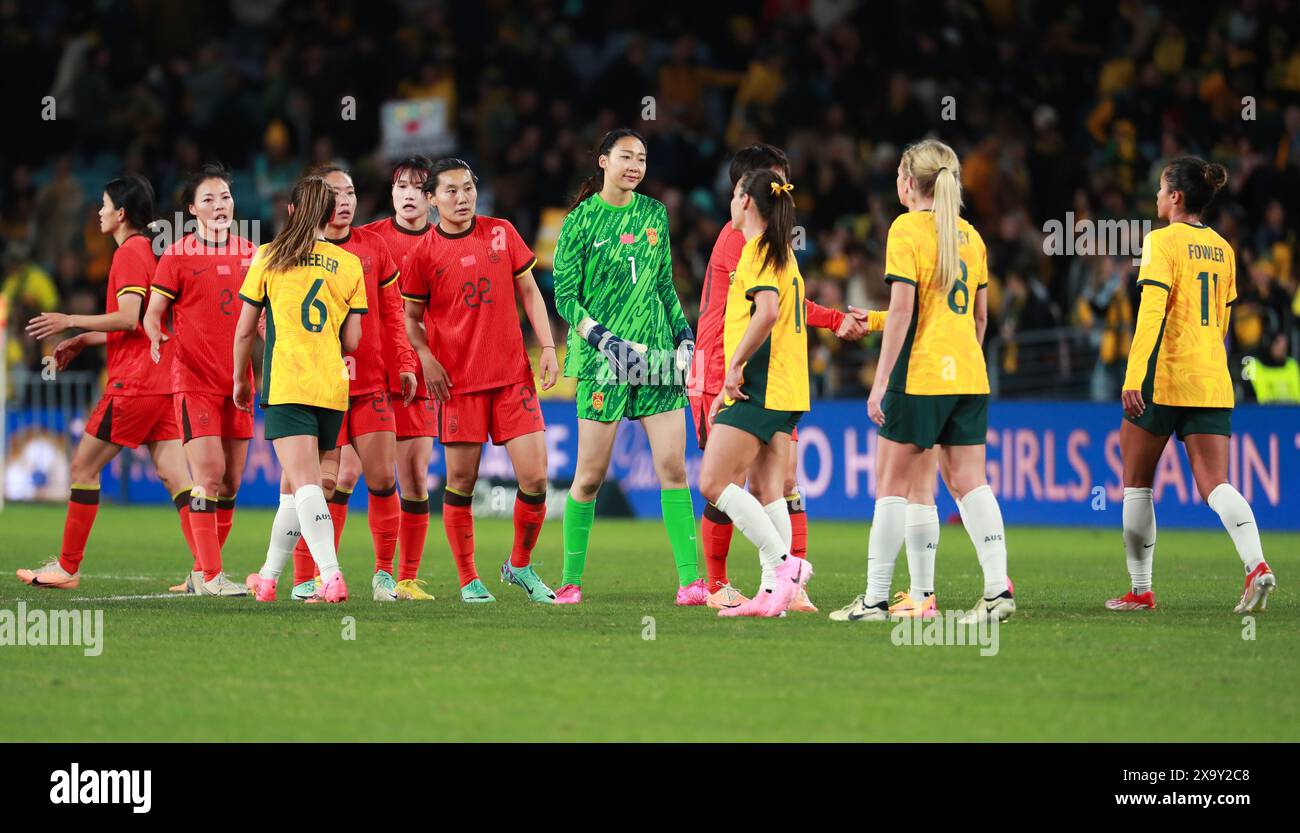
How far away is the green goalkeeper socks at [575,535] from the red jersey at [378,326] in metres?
1.22

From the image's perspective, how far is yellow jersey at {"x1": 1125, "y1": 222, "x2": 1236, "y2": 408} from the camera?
9375mm

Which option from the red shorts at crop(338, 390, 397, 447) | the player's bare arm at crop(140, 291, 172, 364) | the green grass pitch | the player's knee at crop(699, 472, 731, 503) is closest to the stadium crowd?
the green grass pitch

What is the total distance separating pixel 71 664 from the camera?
762 cm

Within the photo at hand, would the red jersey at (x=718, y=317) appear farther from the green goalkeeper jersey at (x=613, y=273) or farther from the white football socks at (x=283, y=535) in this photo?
the white football socks at (x=283, y=535)

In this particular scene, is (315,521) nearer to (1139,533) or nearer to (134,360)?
(134,360)

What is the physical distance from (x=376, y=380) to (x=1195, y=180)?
4.57 m

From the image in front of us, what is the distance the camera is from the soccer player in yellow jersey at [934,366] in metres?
8.55

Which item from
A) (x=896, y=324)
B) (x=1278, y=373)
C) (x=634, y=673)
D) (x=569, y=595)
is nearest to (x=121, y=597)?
(x=569, y=595)

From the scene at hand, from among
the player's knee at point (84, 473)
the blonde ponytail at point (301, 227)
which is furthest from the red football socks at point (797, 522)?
the player's knee at point (84, 473)

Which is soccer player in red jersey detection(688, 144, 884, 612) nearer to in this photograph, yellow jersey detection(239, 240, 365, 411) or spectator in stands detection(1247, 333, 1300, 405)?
yellow jersey detection(239, 240, 365, 411)

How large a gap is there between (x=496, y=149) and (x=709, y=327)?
635 inches

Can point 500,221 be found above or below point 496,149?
below
